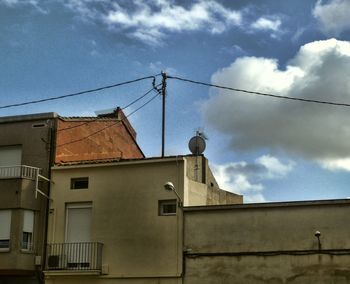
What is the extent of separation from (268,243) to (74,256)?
8.14m

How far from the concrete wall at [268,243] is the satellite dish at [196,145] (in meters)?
7.06

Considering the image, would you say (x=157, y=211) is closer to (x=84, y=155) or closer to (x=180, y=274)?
(x=180, y=274)

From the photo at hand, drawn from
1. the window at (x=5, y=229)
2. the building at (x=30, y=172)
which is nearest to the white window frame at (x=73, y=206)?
the building at (x=30, y=172)

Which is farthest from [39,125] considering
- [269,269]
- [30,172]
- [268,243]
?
[269,269]

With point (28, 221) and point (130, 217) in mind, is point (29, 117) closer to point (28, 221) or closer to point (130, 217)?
point (28, 221)

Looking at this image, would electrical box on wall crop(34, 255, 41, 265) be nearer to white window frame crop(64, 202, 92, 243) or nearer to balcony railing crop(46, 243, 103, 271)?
balcony railing crop(46, 243, 103, 271)

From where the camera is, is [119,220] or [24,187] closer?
[119,220]

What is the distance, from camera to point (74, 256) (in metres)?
25.1

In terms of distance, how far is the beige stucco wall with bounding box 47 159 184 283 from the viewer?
23.7 m

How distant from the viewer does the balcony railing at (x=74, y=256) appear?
24544 millimetres

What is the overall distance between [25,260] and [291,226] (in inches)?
428

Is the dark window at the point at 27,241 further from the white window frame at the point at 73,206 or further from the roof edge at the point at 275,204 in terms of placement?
the roof edge at the point at 275,204

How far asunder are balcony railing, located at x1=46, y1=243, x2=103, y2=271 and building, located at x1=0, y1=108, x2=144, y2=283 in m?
0.69

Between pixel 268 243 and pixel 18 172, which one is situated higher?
pixel 18 172
